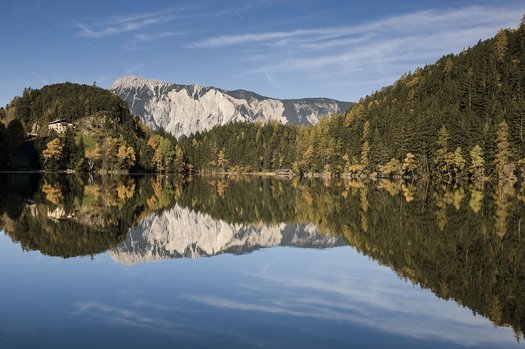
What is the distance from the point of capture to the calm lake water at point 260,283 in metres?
12.3

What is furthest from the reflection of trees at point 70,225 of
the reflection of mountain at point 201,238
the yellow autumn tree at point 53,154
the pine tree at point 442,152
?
the yellow autumn tree at point 53,154

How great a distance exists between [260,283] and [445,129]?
120m

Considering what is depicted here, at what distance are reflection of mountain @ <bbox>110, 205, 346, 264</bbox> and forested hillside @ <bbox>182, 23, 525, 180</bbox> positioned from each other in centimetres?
9447

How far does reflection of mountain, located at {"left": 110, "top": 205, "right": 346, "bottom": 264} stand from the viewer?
23.8 metres

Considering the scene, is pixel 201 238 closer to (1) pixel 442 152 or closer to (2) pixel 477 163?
(2) pixel 477 163

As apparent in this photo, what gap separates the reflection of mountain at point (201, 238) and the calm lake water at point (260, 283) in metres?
0.14

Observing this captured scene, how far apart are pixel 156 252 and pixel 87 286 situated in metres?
7.26

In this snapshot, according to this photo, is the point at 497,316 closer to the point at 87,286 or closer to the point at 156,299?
the point at 156,299

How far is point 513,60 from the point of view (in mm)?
172375

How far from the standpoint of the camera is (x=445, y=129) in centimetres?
12738

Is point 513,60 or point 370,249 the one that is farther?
point 513,60

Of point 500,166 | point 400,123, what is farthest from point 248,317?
point 400,123

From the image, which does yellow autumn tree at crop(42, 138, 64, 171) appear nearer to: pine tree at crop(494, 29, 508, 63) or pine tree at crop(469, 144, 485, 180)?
pine tree at crop(469, 144, 485, 180)

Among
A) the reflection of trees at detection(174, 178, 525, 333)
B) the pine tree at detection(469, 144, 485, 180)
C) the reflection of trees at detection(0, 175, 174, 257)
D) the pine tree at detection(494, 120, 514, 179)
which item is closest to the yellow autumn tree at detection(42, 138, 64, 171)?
the reflection of trees at detection(0, 175, 174, 257)
